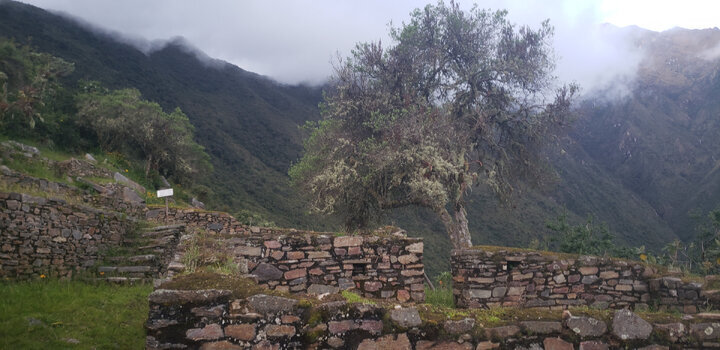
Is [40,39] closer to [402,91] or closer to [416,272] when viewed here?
[402,91]

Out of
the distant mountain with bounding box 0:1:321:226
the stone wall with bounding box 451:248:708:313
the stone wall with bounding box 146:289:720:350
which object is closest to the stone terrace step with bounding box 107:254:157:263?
the stone wall with bounding box 146:289:720:350

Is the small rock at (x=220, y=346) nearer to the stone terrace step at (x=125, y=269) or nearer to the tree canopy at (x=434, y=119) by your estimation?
the stone terrace step at (x=125, y=269)

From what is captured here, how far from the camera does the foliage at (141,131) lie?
20.9 meters

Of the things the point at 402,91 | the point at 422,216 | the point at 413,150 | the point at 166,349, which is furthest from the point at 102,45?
the point at 166,349

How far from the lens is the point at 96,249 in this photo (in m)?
9.34

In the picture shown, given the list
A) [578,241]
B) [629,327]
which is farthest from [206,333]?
[578,241]

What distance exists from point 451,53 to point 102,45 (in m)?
41.2

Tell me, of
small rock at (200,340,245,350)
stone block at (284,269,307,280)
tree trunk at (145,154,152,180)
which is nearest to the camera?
small rock at (200,340,245,350)

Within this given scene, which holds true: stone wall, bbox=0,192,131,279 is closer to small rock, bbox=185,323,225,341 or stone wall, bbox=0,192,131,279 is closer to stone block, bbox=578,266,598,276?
small rock, bbox=185,323,225,341

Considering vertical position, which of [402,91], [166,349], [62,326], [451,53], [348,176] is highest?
[451,53]

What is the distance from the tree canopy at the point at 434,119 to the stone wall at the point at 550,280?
5.95 metres

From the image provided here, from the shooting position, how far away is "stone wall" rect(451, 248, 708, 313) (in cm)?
750

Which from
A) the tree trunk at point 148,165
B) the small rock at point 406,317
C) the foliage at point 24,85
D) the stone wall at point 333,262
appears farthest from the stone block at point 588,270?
the foliage at point 24,85

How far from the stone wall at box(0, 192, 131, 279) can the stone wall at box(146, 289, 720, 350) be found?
6369 millimetres
